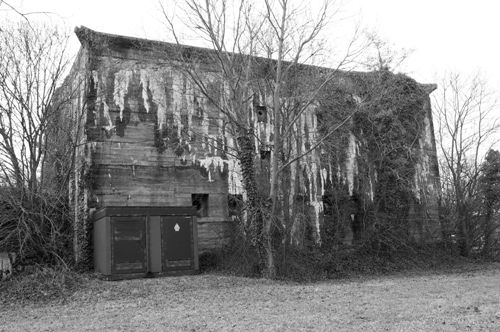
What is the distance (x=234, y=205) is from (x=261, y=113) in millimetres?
3947

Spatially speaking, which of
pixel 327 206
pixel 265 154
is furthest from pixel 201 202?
pixel 327 206

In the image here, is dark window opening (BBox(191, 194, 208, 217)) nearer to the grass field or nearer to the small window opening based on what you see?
the grass field

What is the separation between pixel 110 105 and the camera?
1605cm

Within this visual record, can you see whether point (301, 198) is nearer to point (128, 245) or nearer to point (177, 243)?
point (177, 243)

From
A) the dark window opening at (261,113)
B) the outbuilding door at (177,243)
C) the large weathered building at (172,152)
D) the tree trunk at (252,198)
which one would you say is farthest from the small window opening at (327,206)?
the outbuilding door at (177,243)

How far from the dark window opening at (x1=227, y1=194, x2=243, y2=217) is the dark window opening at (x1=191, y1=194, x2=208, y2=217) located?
2.71 ft

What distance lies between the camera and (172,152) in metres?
16.7

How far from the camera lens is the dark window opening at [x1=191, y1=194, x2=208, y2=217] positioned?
16859 millimetres

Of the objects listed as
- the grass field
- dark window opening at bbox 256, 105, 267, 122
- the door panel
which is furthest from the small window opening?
the door panel

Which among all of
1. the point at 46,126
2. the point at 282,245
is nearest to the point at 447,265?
the point at 282,245

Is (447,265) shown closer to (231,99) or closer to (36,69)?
(231,99)

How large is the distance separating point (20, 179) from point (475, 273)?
14.7 m

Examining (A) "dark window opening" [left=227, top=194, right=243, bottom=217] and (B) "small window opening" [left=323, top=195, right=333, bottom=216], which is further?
(B) "small window opening" [left=323, top=195, right=333, bottom=216]

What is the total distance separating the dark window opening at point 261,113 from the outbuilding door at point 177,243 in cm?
661
